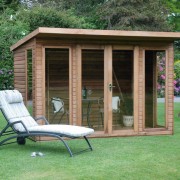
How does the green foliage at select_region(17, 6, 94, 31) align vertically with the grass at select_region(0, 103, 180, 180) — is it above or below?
above

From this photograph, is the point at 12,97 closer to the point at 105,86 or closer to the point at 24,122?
the point at 24,122

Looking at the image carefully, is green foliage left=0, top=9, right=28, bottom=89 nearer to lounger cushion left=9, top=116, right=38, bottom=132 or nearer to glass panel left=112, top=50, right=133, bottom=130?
glass panel left=112, top=50, right=133, bottom=130

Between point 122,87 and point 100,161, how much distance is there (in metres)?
2.76

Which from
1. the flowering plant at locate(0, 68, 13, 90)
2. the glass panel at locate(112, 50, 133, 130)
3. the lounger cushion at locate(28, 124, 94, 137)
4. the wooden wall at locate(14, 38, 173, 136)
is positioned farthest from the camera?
the flowering plant at locate(0, 68, 13, 90)

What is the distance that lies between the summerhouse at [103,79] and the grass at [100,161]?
63 centimetres

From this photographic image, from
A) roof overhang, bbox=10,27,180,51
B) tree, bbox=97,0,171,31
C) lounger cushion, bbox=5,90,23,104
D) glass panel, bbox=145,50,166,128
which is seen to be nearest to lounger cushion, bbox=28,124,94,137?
lounger cushion, bbox=5,90,23,104

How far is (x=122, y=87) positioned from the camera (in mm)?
8875

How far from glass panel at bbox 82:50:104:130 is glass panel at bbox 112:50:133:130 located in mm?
275

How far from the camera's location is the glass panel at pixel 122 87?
8.81 meters

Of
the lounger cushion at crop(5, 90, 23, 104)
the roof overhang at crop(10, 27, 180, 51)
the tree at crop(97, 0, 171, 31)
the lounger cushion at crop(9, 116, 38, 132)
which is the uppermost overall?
the tree at crop(97, 0, 171, 31)

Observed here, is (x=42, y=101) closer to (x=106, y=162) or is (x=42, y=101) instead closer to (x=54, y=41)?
(x=54, y=41)

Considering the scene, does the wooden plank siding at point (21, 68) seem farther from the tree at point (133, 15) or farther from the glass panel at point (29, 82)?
the tree at point (133, 15)

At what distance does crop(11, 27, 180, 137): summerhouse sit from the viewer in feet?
27.6

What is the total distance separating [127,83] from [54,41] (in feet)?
5.67
